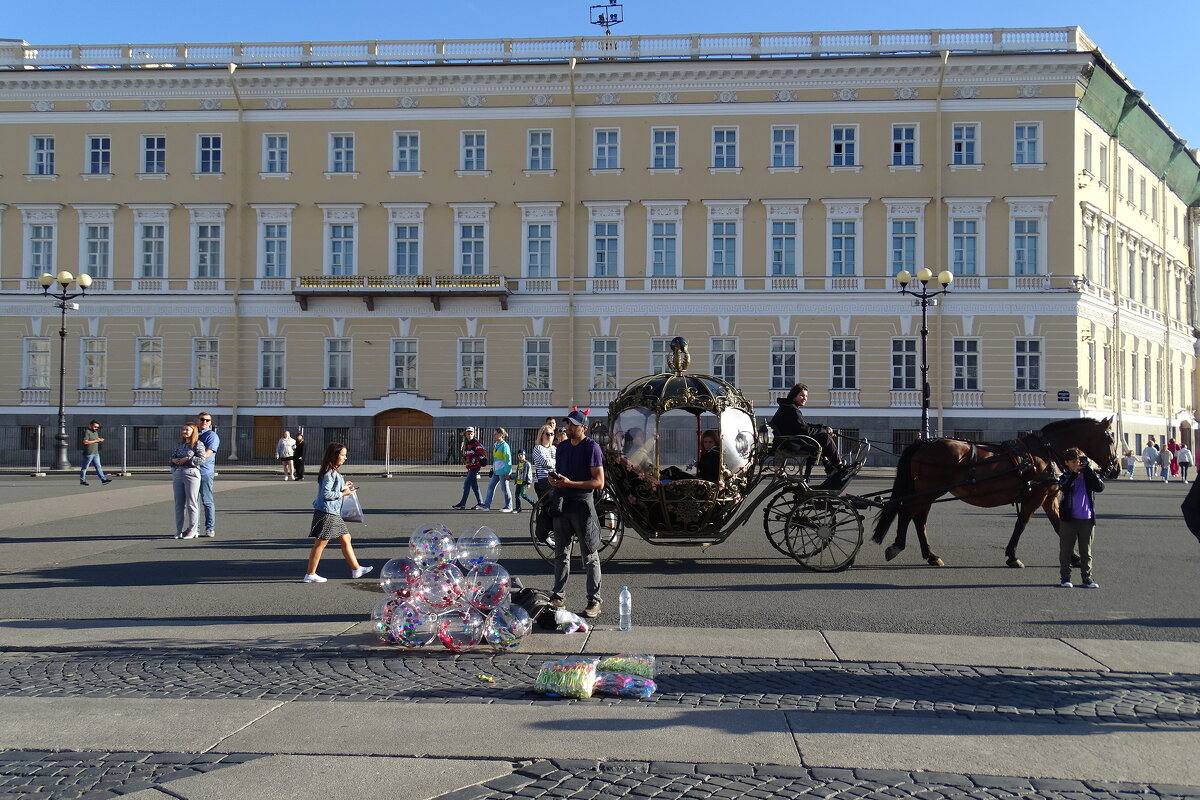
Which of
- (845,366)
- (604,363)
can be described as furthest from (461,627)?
(845,366)

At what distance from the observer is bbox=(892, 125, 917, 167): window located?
1588 inches

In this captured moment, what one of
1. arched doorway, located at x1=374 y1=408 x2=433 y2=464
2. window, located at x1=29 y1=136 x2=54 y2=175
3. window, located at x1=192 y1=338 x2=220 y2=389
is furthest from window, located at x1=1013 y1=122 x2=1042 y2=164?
window, located at x1=29 y1=136 x2=54 y2=175

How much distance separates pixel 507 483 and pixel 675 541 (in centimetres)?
980

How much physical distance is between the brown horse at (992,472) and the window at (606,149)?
29578mm

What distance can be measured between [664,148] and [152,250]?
21.2 m

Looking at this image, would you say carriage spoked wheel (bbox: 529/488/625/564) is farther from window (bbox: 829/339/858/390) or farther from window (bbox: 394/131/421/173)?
window (bbox: 394/131/421/173)

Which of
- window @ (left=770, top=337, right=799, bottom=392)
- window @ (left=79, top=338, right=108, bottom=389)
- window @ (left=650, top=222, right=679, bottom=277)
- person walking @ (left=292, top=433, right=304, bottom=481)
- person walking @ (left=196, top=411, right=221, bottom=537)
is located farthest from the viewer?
window @ (left=79, top=338, right=108, bottom=389)

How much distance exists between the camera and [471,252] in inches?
1642

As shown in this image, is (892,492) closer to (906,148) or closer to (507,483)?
(507,483)

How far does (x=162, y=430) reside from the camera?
4162 cm

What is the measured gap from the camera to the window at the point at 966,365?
40031 mm

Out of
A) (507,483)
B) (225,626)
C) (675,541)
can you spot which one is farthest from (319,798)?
(507,483)

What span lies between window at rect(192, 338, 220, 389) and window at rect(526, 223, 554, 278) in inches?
521

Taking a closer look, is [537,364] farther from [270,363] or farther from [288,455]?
[288,455]
